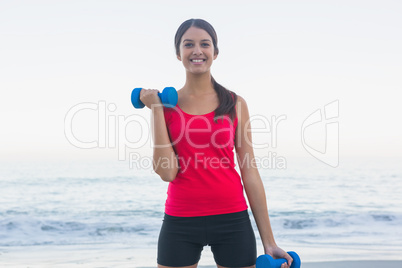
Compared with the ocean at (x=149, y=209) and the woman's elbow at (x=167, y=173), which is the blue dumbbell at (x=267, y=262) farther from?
the ocean at (x=149, y=209)

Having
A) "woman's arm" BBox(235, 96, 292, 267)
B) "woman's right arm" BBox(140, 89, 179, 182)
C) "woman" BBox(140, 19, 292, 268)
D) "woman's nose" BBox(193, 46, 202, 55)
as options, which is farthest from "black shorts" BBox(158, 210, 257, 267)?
"woman's nose" BBox(193, 46, 202, 55)

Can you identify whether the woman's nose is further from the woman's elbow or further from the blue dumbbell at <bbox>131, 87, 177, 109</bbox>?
the woman's elbow

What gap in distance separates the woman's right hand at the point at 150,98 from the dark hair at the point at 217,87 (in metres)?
0.29

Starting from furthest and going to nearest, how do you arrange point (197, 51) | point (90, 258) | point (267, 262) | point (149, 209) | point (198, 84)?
point (149, 209) → point (90, 258) → point (198, 84) → point (197, 51) → point (267, 262)

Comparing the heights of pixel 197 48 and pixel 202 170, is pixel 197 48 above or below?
above

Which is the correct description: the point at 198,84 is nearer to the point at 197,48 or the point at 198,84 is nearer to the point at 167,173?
the point at 197,48

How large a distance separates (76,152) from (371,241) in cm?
2245

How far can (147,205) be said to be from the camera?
11.5 meters

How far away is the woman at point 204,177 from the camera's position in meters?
1.86

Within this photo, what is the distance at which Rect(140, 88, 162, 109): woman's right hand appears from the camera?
6.11 ft

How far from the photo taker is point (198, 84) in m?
2.07

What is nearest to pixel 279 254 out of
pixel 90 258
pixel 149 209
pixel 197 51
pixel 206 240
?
pixel 206 240

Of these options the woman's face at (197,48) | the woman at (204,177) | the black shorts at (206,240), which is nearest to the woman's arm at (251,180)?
the woman at (204,177)

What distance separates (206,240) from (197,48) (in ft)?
2.98
